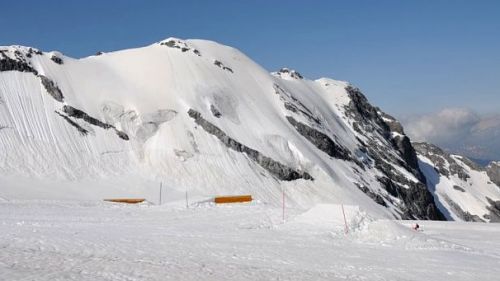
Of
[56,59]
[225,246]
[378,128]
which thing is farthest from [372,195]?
[225,246]

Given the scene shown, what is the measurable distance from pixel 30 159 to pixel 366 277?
2150 inches

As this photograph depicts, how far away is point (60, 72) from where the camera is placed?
80.4 meters

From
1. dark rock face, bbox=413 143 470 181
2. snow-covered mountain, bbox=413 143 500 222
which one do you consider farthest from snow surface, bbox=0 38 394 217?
dark rock face, bbox=413 143 470 181

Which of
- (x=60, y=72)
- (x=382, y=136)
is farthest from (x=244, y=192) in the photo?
(x=382, y=136)

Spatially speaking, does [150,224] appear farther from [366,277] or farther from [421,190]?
[421,190]

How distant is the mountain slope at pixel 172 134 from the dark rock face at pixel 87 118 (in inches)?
6.6

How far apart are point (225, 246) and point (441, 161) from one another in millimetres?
173921

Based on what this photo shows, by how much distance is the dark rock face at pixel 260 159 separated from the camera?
77.5 m

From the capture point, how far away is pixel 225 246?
19828 millimetres

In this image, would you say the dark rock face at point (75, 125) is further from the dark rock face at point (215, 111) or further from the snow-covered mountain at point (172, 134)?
the dark rock face at point (215, 111)

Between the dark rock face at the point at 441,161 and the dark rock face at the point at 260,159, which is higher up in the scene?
the dark rock face at the point at 441,161

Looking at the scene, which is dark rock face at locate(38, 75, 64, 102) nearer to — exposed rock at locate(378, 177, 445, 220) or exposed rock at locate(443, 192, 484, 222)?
exposed rock at locate(378, 177, 445, 220)

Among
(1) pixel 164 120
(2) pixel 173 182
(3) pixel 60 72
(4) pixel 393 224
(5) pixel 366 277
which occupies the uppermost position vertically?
(3) pixel 60 72

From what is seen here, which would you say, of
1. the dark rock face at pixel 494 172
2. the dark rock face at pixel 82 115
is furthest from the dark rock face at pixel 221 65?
the dark rock face at pixel 494 172
